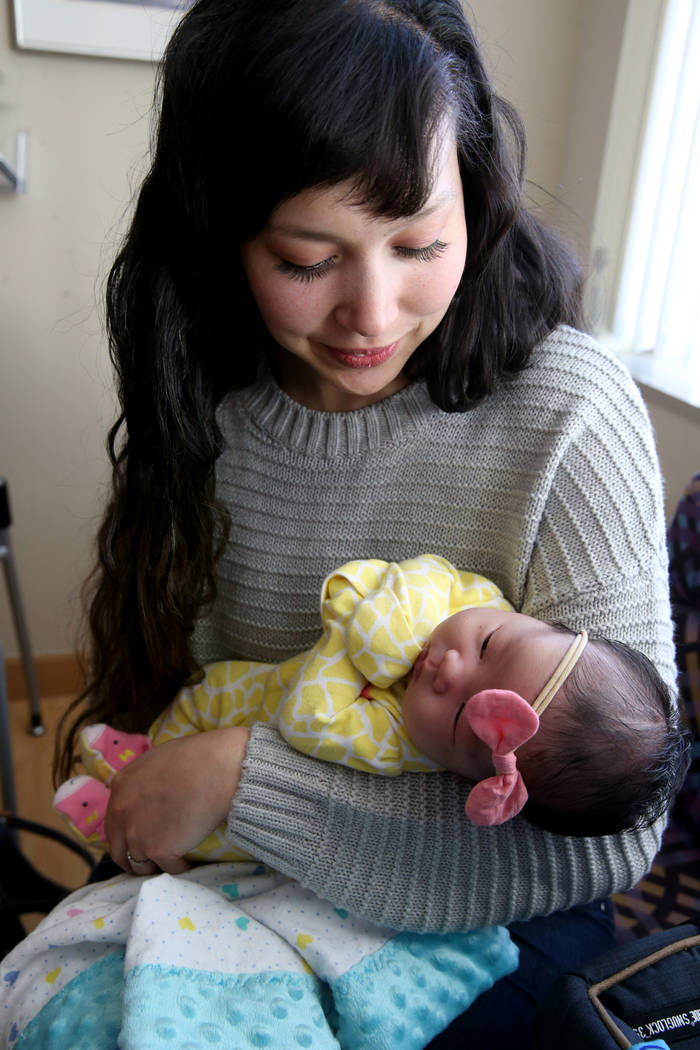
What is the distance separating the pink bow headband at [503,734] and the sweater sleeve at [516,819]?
0.36 feet

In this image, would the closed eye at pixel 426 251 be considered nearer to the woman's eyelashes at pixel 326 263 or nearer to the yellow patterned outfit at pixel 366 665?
the woman's eyelashes at pixel 326 263

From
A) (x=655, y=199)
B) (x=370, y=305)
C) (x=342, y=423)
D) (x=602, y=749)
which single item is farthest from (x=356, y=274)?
(x=655, y=199)

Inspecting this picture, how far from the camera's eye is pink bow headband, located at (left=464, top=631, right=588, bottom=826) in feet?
2.66

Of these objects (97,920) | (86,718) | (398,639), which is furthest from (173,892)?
(86,718)

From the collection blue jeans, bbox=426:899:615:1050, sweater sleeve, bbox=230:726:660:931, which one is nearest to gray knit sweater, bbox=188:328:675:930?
sweater sleeve, bbox=230:726:660:931

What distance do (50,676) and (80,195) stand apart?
146cm

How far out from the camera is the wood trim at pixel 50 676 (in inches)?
110

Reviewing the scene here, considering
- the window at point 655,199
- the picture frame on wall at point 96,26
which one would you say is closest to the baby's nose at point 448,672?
the window at point 655,199

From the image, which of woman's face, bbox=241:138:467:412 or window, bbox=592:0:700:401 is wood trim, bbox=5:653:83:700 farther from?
woman's face, bbox=241:138:467:412

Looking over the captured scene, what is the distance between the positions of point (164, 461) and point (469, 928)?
2.21 feet

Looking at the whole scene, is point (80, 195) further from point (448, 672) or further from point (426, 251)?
point (448, 672)

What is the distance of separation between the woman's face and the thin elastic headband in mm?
400

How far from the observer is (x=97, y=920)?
2.97 feet

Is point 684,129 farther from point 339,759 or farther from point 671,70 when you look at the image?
point 339,759
